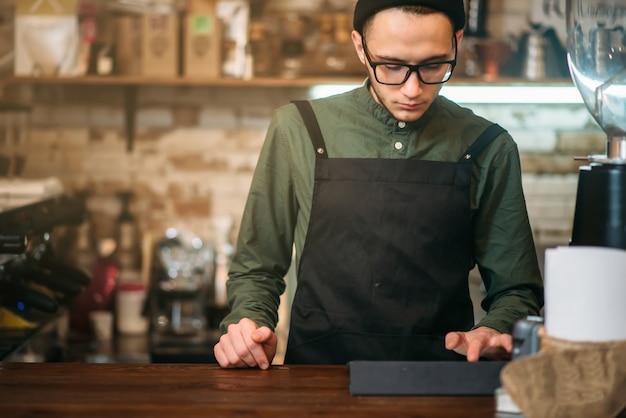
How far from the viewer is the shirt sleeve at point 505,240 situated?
6.32ft

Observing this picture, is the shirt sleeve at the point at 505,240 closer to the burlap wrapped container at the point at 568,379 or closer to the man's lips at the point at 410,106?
the man's lips at the point at 410,106

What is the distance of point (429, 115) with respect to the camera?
2.06 meters

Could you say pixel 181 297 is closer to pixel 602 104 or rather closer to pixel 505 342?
pixel 505 342

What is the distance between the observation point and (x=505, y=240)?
77.0 inches

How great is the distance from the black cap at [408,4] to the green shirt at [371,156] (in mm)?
223

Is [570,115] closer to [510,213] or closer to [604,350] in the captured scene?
[510,213]

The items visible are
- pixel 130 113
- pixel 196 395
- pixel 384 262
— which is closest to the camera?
pixel 196 395

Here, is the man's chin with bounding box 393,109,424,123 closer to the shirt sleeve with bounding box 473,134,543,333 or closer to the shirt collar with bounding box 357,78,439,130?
the shirt collar with bounding box 357,78,439,130

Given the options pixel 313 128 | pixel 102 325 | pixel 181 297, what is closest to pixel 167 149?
pixel 181 297

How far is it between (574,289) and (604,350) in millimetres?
92

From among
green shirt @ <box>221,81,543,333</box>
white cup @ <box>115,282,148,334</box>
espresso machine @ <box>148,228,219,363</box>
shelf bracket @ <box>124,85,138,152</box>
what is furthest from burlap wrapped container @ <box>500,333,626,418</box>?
shelf bracket @ <box>124,85,138,152</box>

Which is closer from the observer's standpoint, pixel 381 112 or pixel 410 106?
pixel 410 106

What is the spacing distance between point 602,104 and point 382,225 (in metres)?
0.55

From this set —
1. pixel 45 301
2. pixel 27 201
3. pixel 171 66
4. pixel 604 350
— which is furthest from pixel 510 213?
pixel 171 66
